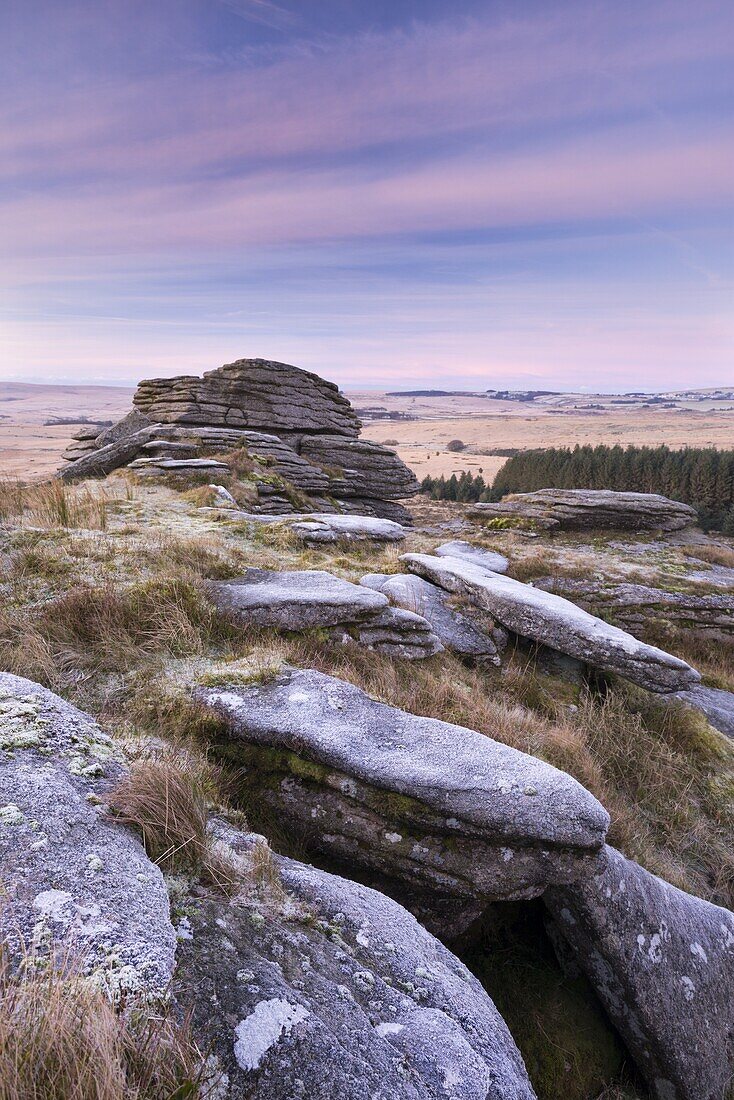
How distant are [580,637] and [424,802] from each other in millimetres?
5052

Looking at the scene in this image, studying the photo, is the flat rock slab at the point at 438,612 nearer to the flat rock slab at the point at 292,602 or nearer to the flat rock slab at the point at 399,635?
the flat rock slab at the point at 399,635

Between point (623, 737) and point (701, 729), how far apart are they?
171cm

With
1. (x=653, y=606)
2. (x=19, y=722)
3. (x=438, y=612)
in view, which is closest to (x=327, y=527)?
(x=438, y=612)

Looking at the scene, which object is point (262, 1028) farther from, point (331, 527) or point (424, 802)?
point (331, 527)

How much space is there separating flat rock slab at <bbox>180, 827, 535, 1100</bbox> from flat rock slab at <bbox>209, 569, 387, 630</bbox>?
3.45m

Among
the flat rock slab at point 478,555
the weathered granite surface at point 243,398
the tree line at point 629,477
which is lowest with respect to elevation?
the tree line at point 629,477

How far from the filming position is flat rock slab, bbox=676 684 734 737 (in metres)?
9.29

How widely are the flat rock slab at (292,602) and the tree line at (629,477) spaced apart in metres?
51.0

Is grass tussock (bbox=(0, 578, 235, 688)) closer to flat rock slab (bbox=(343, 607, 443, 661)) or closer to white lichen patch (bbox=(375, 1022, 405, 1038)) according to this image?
flat rock slab (bbox=(343, 607, 443, 661))

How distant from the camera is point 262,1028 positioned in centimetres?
214

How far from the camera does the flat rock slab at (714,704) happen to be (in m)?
9.29

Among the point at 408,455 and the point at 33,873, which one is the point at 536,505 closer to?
the point at 33,873

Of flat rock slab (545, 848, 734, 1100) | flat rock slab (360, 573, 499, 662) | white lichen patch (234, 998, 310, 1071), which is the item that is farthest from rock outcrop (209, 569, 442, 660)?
white lichen patch (234, 998, 310, 1071)

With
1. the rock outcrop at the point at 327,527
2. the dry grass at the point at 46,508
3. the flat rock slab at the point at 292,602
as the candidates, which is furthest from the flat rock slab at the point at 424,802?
the rock outcrop at the point at 327,527
